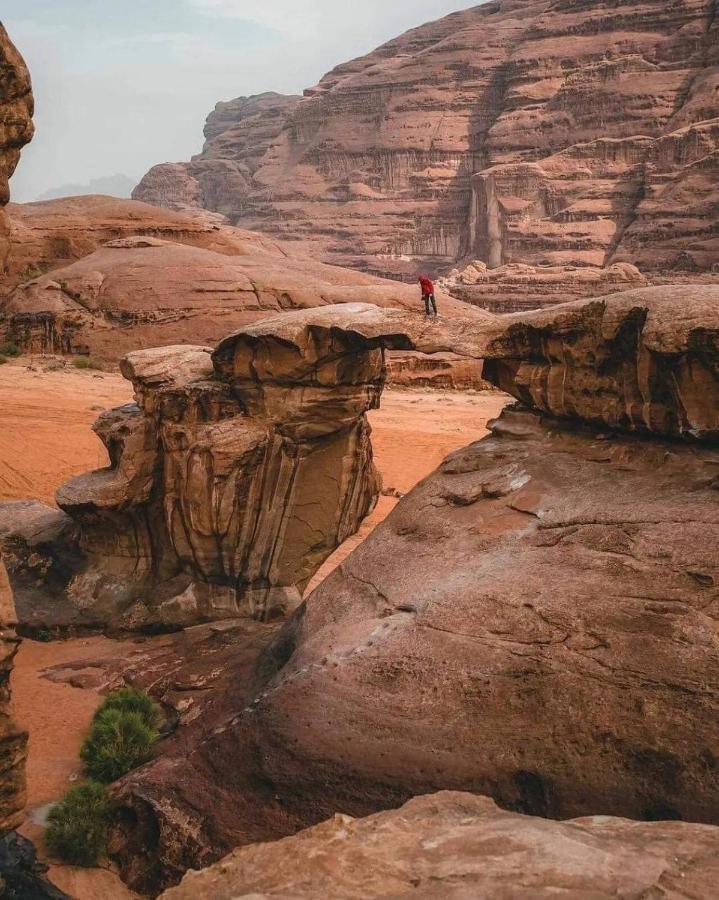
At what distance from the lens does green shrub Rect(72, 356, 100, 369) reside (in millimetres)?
26469

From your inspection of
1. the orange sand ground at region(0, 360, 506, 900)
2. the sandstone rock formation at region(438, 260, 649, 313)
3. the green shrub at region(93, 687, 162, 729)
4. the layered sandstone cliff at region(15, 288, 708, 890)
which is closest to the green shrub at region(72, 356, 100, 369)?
the orange sand ground at region(0, 360, 506, 900)

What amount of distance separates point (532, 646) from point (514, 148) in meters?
71.4

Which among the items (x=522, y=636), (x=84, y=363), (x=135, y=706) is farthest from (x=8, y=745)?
(x=84, y=363)

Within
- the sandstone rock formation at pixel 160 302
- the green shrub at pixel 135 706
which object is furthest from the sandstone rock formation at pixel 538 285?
the green shrub at pixel 135 706

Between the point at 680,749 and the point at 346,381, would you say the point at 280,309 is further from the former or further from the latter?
the point at 680,749

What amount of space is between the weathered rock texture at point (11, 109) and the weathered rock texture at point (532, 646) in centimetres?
370

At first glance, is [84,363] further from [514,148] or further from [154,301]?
[514,148]

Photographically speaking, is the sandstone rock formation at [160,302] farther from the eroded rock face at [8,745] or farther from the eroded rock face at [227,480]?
the eroded rock face at [8,745]

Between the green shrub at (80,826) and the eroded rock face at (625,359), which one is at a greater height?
the eroded rock face at (625,359)

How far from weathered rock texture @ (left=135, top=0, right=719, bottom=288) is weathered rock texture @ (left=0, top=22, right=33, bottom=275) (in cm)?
5301

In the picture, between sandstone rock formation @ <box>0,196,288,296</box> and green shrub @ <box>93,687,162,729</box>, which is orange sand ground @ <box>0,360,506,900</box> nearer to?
green shrub @ <box>93,687,162,729</box>

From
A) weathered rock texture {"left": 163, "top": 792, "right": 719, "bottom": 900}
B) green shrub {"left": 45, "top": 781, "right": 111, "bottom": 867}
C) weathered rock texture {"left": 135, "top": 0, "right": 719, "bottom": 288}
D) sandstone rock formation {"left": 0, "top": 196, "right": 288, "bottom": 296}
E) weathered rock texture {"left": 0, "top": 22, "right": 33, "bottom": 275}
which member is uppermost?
weathered rock texture {"left": 135, "top": 0, "right": 719, "bottom": 288}

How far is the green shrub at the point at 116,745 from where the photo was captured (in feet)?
24.7

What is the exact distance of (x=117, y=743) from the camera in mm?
7621
